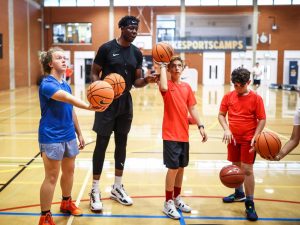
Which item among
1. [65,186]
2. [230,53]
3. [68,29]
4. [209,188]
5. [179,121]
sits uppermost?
[68,29]

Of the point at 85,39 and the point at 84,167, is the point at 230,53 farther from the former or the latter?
the point at 84,167

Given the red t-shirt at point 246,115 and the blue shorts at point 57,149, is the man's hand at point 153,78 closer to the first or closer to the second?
the red t-shirt at point 246,115

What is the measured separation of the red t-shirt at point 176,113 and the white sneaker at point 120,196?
922 millimetres

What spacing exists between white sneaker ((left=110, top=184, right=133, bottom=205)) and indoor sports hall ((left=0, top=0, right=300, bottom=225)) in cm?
9

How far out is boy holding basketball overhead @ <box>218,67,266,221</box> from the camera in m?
3.95

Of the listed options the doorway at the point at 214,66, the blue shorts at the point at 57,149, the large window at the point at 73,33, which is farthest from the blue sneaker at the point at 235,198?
the large window at the point at 73,33

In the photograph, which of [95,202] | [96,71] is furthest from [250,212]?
[96,71]

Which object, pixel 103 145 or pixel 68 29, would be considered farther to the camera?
pixel 68 29

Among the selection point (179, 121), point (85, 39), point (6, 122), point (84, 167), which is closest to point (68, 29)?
point (85, 39)

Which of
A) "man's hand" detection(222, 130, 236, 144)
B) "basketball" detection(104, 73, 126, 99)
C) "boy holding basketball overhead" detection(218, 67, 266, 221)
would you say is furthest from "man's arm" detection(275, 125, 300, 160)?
"basketball" detection(104, 73, 126, 99)

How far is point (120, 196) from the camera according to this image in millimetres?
4305

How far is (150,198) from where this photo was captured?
447 cm

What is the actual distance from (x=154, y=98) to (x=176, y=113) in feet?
48.4

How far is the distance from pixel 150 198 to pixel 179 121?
116 cm
